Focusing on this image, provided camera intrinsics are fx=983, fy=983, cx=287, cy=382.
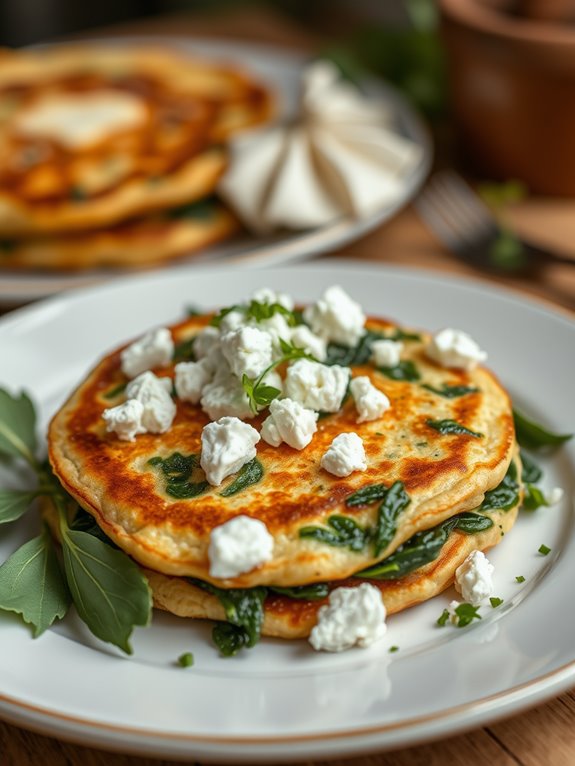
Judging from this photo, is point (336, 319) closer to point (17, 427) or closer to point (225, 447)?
point (225, 447)

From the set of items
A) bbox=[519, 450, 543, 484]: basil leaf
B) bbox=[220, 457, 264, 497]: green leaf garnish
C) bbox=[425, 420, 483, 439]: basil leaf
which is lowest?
bbox=[519, 450, 543, 484]: basil leaf

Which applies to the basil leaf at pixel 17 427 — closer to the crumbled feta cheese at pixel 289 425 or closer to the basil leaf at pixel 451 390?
the crumbled feta cheese at pixel 289 425

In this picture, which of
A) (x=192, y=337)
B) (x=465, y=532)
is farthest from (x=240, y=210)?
(x=465, y=532)

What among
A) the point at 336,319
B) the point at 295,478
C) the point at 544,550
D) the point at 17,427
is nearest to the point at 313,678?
the point at 295,478

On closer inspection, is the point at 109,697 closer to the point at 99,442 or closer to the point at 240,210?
the point at 99,442

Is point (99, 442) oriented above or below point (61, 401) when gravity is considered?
above

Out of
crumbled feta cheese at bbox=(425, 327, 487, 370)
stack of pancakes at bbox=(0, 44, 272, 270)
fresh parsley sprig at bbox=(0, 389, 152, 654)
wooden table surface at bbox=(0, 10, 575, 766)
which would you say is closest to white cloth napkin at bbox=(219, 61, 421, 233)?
stack of pancakes at bbox=(0, 44, 272, 270)

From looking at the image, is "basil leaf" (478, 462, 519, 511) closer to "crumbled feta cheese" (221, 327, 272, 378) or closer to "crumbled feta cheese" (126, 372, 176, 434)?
"crumbled feta cheese" (221, 327, 272, 378)
